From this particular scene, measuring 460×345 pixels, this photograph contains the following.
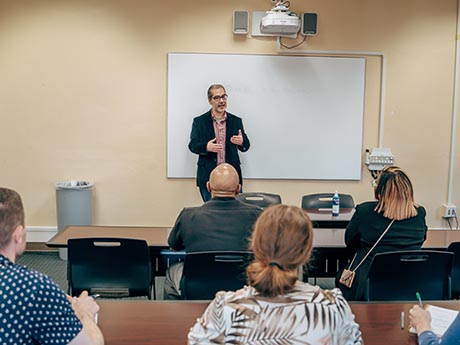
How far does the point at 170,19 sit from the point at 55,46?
4.08 ft

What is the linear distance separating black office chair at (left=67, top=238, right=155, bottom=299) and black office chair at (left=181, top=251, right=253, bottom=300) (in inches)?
16.5

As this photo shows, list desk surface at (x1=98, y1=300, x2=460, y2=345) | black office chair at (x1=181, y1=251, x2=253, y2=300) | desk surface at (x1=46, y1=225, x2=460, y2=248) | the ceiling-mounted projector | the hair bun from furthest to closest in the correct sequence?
the ceiling-mounted projector < desk surface at (x1=46, y1=225, x2=460, y2=248) < black office chair at (x1=181, y1=251, x2=253, y2=300) < desk surface at (x1=98, y1=300, x2=460, y2=345) < the hair bun

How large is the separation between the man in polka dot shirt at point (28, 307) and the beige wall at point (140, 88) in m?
4.14

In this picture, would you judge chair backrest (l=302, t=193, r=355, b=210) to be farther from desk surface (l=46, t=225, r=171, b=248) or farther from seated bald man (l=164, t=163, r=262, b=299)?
seated bald man (l=164, t=163, r=262, b=299)

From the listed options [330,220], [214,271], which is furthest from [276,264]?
[330,220]

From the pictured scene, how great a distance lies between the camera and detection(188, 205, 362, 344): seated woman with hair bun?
4.48 feet

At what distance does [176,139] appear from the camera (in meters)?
5.50

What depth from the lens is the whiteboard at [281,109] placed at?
214 inches

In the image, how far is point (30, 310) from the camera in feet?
4.30

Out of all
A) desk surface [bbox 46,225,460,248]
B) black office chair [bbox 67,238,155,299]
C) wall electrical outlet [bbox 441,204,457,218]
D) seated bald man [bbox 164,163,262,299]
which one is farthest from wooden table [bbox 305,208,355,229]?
wall electrical outlet [bbox 441,204,457,218]

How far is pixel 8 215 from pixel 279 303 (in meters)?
0.80

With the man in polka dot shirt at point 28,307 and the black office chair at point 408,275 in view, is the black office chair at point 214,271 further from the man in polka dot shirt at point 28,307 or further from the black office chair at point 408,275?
the man in polka dot shirt at point 28,307

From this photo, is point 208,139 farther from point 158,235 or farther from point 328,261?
point 328,261

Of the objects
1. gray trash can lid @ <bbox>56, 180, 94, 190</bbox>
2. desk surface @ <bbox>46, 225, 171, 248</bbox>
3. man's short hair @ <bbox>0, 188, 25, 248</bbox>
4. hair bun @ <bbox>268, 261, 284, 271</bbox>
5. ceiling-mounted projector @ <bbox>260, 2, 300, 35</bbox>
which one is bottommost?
desk surface @ <bbox>46, 225, 171, 248</bbox>
